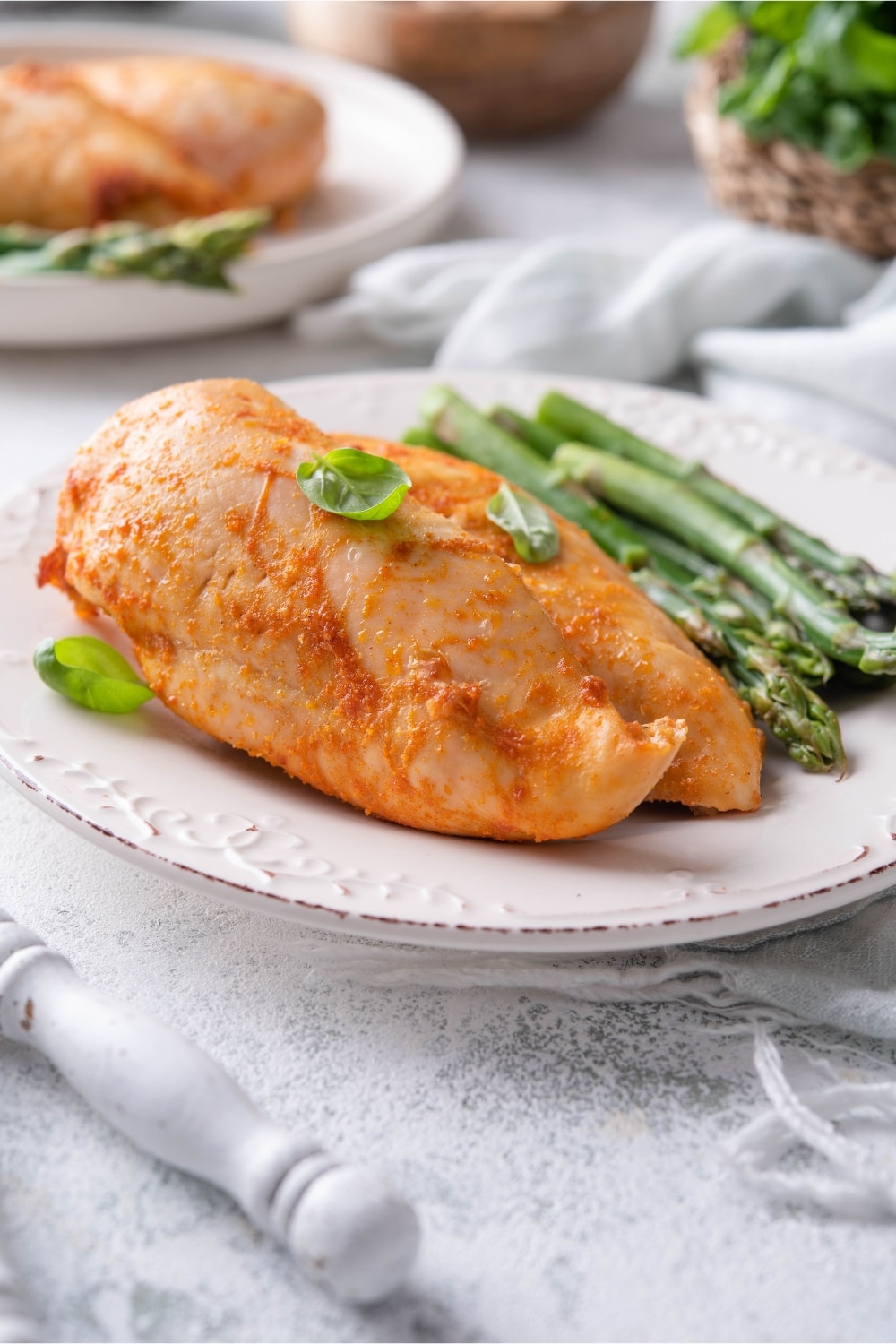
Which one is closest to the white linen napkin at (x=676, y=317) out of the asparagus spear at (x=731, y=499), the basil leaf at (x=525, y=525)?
the asparagus spear at (x=731, y=499)

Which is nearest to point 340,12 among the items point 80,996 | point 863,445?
point 863,445

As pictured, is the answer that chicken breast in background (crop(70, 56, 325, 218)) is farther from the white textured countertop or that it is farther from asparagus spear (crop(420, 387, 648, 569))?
the white textured countertop

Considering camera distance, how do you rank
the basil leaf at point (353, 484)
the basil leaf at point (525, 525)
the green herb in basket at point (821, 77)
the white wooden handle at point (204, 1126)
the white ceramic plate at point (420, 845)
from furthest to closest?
the green herb in basket at point (821, 77) < the basil leaf at point (525, 525) < the basil leaf at point (353, 484) < the white ceramic plate at point (420, 845) < the white wooden handle at point (204, 1126)

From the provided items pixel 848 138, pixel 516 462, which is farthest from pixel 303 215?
pixel 516 462

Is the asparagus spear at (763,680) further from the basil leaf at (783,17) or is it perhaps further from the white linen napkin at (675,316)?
the basil leaf at (783,17)

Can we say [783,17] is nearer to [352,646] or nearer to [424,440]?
[424,440]

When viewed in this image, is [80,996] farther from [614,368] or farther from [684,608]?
[614,368]
